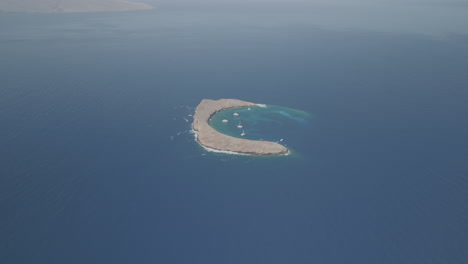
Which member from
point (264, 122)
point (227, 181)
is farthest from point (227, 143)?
point (264, 122)

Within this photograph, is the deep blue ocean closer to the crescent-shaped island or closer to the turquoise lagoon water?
the crescent-shaped island

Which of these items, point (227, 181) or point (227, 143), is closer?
point (227, 181)

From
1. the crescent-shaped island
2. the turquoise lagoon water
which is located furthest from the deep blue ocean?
the turquoise lagoon water

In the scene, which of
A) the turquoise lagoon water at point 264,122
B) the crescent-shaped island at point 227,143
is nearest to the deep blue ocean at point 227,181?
the crescent-shaped island at point 227,143

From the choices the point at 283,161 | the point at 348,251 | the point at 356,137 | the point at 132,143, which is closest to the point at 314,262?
the point at 348,251

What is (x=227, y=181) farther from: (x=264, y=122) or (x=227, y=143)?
(x=264, y=122)

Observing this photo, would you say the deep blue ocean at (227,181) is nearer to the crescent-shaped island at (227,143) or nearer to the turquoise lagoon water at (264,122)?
the crescent-shaped island at (227,143)

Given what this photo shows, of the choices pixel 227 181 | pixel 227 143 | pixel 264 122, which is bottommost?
pixel 227 181

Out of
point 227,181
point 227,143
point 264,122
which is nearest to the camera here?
point 227,181

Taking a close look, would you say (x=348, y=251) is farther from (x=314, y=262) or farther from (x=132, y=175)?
(x=132, y=175)
